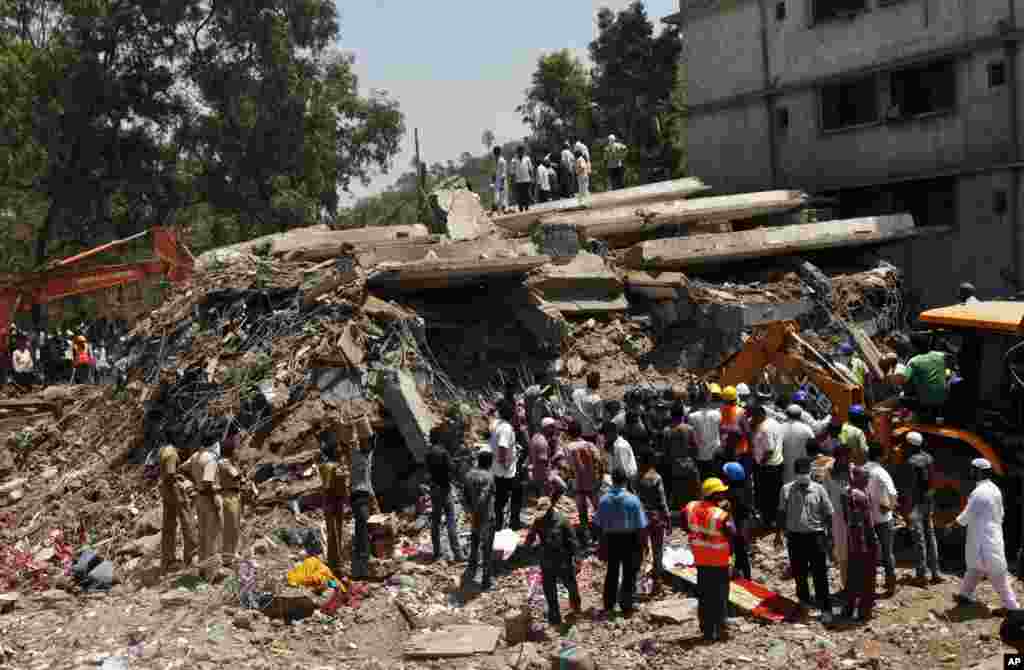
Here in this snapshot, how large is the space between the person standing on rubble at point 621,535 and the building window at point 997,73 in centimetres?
1342

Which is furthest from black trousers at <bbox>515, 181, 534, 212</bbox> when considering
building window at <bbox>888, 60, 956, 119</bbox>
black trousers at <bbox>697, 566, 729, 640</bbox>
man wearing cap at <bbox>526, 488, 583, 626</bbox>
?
black trousers at <bbox>697, 566, 729, 640</bbox>

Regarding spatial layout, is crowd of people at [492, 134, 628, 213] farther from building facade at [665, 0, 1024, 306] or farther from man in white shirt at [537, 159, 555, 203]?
building facade at [665, 0, 1024, 306]

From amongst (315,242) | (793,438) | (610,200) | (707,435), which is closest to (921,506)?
(793,438)

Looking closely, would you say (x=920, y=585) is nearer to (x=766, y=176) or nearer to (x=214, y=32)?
(x=766, y=176)

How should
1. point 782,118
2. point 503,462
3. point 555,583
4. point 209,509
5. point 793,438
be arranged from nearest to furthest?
1. point 555,583
2. point 793,438
3. point 503,462
4. point 209,509
5. point 782,118

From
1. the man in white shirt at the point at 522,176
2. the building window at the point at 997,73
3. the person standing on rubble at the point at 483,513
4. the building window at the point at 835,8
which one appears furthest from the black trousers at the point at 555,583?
the building window at the point at 835,8

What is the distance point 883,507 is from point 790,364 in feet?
10.7

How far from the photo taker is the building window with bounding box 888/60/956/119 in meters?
19.7

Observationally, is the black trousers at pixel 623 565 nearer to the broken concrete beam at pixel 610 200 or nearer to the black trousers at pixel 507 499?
the black trousers at pixel 507 499

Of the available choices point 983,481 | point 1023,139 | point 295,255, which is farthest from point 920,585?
point 1023,139

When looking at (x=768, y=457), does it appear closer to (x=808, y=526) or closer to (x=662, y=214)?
(x=808, y=526)

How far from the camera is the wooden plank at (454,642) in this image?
867 centimetres

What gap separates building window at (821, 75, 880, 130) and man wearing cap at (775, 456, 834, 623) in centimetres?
1408

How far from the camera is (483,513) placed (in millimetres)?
9969
